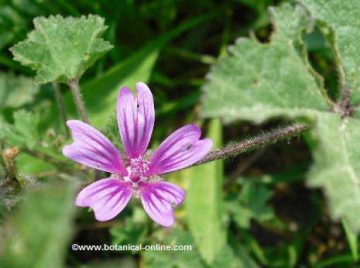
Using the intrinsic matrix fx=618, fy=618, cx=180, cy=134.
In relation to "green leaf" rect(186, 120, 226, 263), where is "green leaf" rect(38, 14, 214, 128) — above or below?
above

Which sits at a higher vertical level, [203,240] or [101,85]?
[101,85]

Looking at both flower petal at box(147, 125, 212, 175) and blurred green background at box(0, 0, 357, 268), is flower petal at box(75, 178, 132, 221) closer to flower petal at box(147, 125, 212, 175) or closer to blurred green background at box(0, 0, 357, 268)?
flower petal at box(147, 125, 212, 175)

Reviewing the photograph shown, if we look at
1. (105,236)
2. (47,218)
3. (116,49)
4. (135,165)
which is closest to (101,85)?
(116,49)

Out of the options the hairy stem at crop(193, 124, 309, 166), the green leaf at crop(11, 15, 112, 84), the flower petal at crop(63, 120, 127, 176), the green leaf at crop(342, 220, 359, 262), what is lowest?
the green leaf at crop(342, 220, 359, 262)

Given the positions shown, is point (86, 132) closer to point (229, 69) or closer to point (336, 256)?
point (229, 69)

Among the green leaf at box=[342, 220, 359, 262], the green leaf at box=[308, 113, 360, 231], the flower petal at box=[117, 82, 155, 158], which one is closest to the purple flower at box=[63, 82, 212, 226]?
the flower petal at box=[117, 82, 155, 158]

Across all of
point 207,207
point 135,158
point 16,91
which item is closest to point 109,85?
point 16,91
